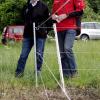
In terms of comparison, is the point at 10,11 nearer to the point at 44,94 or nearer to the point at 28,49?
the point at 28,49

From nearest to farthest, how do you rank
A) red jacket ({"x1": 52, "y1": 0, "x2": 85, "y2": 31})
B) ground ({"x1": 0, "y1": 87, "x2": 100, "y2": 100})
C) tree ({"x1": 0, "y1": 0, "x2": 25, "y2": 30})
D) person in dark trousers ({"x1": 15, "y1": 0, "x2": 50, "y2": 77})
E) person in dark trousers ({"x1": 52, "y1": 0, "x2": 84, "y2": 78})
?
ground ({"x1": 0, "y1": 87, "x2": 100, "y2": 100}), person in dark trousers ({"x1": 52, "y1": 0, "x2": 84, "y2": 78}), red jacket ({"x1": 52, "y1": 0, "x2": 85, "y2": 31}), person in dark trousers ({"x1": 15, "y1": 0, "x2": 50, "y2": 77}), tree ({"x1": 0, "y1": 0, "x2": 25, "y2": 30})

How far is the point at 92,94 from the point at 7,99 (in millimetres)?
1418

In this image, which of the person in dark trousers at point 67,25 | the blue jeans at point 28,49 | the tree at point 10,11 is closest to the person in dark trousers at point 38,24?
the blue jeans at point 28,49

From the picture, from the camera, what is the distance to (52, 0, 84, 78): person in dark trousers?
862 cm

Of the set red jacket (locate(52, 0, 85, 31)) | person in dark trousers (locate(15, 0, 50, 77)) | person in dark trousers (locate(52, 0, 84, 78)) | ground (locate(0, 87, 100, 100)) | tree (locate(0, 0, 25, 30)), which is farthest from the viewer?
tree (locate(0, 0, 25, 30))

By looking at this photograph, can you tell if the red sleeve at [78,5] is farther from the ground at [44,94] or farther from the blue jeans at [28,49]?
the ground at [44,94]

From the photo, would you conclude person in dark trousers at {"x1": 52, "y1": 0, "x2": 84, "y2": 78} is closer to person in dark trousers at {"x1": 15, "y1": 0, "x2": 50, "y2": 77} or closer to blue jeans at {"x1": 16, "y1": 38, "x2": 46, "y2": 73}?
person in dark trousers at {"x1": 15, "y1": 0, "x2": 50, "y2": 77}

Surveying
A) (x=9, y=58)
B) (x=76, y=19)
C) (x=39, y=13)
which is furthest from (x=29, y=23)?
(x=9, y=58)

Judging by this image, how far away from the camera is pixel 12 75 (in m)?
8.95

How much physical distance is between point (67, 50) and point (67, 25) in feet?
1.51

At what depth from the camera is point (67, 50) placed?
28.6 feet

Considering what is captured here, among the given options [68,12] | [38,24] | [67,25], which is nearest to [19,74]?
[38,24]

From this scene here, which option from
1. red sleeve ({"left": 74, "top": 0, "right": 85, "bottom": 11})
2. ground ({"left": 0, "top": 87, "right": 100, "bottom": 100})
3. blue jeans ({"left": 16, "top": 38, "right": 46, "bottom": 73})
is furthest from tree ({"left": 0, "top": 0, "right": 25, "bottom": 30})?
ground ({"left": 0, "top": 87, "right": 100, "bottom": 100})

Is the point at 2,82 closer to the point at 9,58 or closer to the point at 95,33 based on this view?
the point at 9,58
